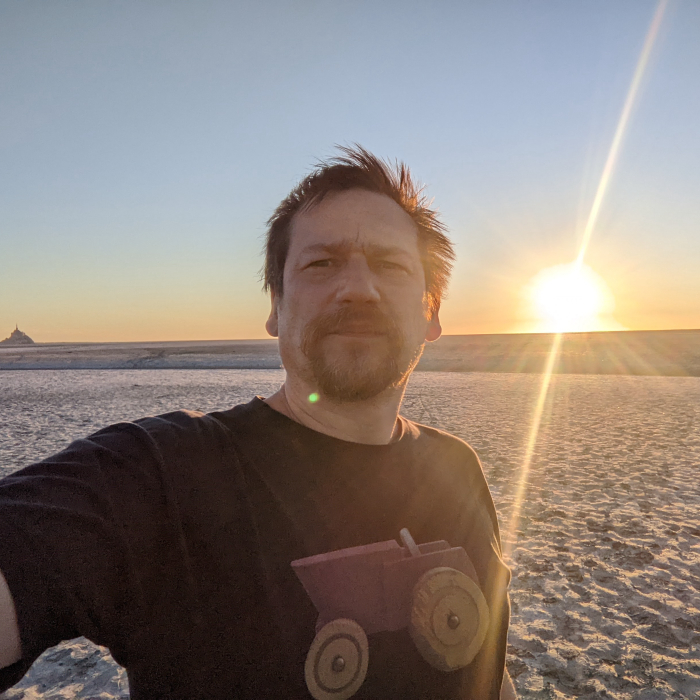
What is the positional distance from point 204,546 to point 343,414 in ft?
2.00

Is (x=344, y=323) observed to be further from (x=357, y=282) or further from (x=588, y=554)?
(x=588, y=554)

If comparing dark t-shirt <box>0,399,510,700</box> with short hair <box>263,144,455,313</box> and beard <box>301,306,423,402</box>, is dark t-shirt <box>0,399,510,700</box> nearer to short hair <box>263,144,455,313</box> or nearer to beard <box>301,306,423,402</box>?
beard <box>301,306,423,402</box>

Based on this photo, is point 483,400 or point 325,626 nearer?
point 325,626

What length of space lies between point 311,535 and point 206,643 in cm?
35

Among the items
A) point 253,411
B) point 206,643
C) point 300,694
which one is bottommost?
point 300,694

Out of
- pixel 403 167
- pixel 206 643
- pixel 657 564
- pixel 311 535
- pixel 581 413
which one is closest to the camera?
pixel 206 643

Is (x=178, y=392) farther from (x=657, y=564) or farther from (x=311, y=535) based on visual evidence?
(x=311, y=535)

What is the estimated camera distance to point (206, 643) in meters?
1.05

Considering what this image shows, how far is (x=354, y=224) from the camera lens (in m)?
1.71

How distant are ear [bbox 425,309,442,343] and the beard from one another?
0.52 meters

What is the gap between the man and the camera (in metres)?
1.00

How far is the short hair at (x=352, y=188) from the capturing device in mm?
1854

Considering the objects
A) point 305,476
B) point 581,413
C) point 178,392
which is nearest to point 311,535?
point 305,476

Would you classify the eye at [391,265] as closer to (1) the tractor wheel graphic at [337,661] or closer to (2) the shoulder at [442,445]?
(2) the shoulder at [442,445]
